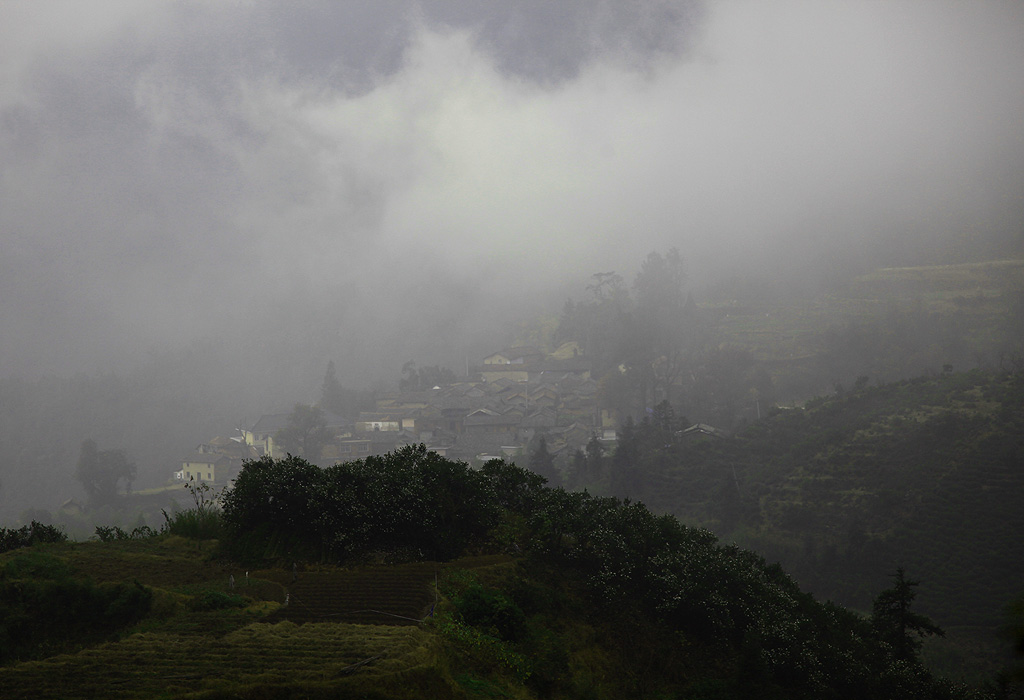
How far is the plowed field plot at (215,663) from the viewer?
729 cm


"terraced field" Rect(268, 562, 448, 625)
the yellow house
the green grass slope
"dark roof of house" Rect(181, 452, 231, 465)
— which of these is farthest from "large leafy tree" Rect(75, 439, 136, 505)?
"terraced field" Rect(268, 562, 448, 625)

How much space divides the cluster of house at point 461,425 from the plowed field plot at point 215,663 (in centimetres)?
3923

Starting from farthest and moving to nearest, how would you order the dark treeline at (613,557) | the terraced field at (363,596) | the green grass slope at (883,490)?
the green grass slope at (883,490) → the dark treeline at (613,557) → the terraced field at (363,596)

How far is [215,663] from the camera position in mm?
7914

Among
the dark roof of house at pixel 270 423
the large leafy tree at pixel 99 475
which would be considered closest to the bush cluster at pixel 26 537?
the large leafy tree at pixel 99 475

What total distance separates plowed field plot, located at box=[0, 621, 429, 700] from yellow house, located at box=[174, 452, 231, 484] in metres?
48.6

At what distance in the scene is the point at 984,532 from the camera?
26.9m

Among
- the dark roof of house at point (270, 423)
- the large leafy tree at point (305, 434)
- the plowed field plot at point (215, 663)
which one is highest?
the dark roof of house at point (270, 423)

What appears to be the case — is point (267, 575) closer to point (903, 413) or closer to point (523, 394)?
point (903, 413)

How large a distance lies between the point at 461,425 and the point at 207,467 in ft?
68.1

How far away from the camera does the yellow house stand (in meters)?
53.3

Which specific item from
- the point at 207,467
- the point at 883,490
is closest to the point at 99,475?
the point at 207,467

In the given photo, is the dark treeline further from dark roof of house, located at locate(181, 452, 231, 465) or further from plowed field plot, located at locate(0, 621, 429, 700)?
dark roof of house, located at locate(181, 452, 231, 465)

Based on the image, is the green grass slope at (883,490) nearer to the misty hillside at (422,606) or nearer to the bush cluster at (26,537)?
the misty hillside at (422,606)
